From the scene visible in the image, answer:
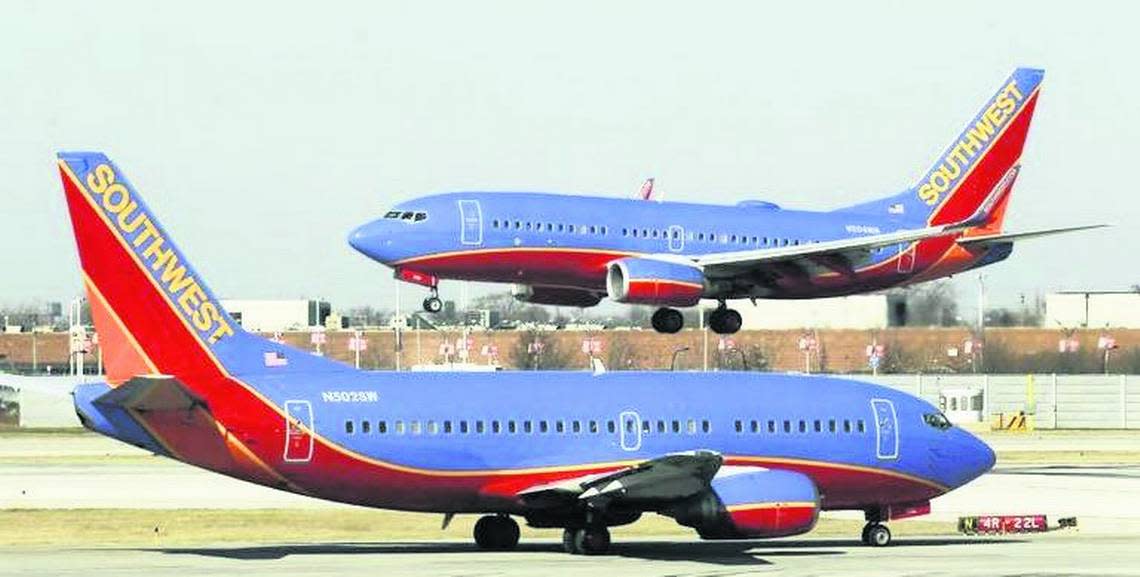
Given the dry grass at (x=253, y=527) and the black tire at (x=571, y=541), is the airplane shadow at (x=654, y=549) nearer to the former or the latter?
the black tire at (x=571, y=541)

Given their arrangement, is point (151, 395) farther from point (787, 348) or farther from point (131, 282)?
point (787, 348)

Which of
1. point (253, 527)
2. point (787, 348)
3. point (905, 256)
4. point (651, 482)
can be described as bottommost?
point (253, 527)

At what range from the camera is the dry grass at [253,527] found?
46750 millimetres

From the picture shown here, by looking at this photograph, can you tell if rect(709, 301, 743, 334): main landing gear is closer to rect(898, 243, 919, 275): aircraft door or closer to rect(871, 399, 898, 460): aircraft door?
rect(898, 243, 919, 275): aircraft door

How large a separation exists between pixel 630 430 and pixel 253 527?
10.4 meters

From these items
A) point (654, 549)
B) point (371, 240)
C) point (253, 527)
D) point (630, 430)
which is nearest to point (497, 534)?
point (654, 549)

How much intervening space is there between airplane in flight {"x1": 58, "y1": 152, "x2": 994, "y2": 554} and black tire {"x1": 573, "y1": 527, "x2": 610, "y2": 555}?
0.04 metres

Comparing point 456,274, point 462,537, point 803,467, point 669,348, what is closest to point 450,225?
point 456,274

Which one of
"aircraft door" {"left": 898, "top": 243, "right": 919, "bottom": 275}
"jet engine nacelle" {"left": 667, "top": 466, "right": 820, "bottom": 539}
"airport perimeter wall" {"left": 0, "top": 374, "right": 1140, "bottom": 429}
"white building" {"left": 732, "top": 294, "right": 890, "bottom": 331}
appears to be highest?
"aircraft door" {"left": 898, "top": 243, "right": 919, "bottom": 275}

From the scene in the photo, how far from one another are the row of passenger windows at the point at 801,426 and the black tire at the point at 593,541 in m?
3.62

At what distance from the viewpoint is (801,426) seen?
44.8 m

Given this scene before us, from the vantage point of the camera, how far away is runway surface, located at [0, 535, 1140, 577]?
37.4m

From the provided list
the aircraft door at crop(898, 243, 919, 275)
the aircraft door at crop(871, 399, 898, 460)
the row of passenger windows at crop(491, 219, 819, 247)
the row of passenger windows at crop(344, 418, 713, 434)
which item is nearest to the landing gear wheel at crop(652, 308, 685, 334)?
the row of passenger windows at crop(491, 219, 819, 247)

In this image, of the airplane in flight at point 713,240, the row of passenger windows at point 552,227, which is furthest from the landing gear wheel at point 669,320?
the row of passenger windows at point 552,227
